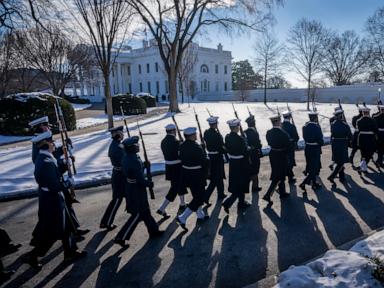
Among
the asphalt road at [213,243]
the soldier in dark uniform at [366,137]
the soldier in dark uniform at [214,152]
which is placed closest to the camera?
the asphalt road at [213,243]

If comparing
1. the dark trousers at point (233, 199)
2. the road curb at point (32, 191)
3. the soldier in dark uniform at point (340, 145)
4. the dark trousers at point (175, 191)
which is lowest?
the road curb at point (32, 191)

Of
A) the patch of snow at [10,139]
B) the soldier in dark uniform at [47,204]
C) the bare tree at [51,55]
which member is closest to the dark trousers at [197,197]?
the soldier in dark uniform at [47,204]

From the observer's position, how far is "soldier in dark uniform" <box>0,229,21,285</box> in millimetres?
4586

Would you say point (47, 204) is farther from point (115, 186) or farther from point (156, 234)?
point (156, 234)

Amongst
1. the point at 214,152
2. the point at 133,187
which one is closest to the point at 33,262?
the point at 133,187

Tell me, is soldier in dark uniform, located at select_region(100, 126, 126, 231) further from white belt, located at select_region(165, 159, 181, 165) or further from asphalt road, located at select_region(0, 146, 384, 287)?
white belt, located at select_region(165, 159, 181, 165)

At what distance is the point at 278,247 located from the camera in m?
5.13

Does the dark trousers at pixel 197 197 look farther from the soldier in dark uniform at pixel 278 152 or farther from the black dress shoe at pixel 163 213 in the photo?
the soldier in dark uniform at pixel 278 152

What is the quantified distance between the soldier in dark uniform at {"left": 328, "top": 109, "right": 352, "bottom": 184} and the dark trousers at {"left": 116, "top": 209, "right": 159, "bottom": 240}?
16.7 feet

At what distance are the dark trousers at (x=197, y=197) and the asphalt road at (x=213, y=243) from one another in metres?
0.40

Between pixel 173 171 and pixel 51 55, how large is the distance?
94.2 feet

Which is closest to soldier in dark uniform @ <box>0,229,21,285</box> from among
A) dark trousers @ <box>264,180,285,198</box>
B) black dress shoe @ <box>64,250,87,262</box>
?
black dress shoe @ <box>64,250,87,262</box>

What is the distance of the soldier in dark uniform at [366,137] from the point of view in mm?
9281

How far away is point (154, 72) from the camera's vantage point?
69.8m
